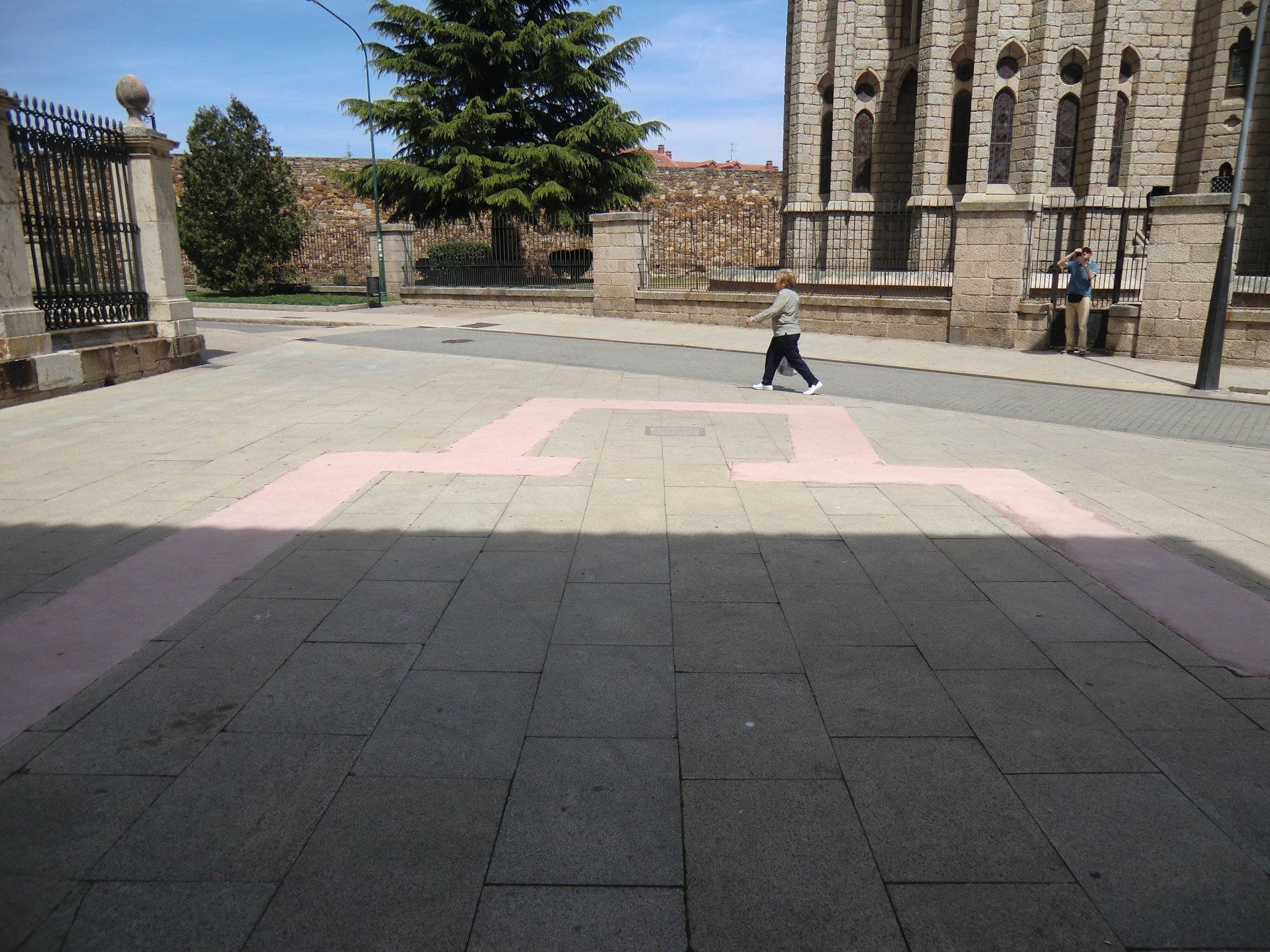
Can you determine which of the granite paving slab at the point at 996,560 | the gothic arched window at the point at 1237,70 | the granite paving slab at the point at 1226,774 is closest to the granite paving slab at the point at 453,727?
the granite paving slab at the point at 1226,774

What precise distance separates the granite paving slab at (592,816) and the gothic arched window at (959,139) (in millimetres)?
26620

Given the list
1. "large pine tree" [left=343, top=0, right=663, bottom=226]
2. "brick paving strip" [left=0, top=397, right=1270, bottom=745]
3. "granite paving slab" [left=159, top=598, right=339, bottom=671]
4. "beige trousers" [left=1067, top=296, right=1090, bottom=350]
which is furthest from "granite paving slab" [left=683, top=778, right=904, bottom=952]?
Result: "large pine tree" [left=343, top=0, right=663, bottom=226]

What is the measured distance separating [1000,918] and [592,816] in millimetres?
1192

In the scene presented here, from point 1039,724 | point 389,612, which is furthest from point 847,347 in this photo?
point 1039,724

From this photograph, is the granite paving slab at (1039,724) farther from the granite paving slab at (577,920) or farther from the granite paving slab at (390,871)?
the granite paving slab at (390,871)

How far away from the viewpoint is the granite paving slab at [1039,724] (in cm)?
318

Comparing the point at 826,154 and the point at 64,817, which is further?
the point at 826,154

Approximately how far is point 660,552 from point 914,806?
264cm

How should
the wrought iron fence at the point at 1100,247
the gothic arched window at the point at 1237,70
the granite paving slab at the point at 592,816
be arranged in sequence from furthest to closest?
1. the gothic arched window at the point at 1237,70
2. the wrought iron fence at the point at 1100,247
3. the granite paving slab at the point at 592,816

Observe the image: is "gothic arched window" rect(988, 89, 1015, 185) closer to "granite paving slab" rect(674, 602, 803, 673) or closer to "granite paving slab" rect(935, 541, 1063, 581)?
"granite paving slab" rect(935, 541, 1063, 581)

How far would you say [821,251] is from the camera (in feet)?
85.7

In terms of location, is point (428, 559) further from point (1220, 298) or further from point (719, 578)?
point (1220, 298)

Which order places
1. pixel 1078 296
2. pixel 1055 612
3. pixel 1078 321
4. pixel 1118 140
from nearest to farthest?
pixel 1055 612 → pixel 1078 296 → pixel 1078 321 → pixel 1118 140

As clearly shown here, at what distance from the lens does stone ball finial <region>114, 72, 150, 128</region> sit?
40.1 ft
